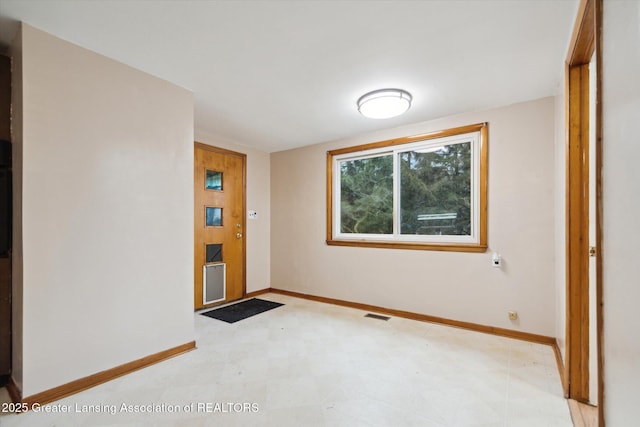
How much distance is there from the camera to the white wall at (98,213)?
1.88 meters

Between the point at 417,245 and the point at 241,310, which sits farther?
the point at 241,310

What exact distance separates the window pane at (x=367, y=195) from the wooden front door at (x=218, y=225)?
4.98 ft

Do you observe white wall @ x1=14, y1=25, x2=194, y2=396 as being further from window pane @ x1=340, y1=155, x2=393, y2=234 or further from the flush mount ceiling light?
window pane @ x1=340, y1=155, x2=393, y2=234

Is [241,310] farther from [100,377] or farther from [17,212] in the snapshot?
[17,212]

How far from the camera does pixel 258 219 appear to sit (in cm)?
479

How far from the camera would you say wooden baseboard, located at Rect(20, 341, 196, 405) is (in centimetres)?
188

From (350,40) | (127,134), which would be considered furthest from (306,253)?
(350,40)

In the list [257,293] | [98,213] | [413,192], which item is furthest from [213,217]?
[413,192]

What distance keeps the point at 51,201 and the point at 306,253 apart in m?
3.09

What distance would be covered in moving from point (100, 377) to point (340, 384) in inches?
65.9

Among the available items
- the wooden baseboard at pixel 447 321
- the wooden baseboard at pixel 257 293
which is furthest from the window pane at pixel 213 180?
the wooden baseboard at pixel 447 321

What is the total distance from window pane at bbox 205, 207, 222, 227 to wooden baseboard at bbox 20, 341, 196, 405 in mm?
1759

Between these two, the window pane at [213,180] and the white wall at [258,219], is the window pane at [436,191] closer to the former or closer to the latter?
the white wall at [258,219]

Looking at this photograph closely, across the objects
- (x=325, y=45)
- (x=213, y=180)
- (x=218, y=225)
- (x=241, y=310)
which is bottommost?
(x=241, y=310)
